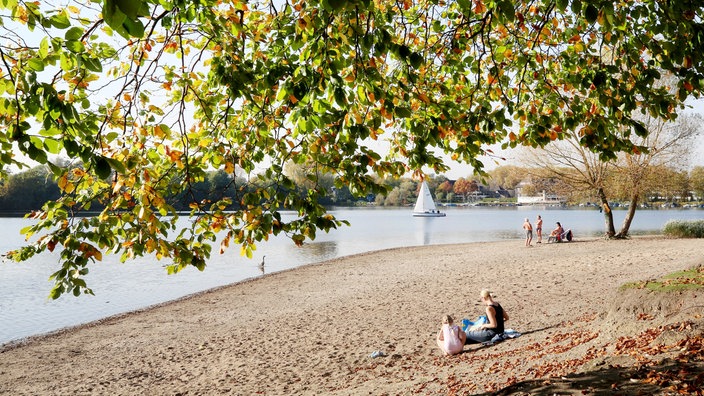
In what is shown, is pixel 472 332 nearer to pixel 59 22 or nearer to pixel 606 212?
pixel 59 22

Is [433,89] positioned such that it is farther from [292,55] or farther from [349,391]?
[349,391]

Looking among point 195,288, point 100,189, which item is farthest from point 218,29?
point 195,288

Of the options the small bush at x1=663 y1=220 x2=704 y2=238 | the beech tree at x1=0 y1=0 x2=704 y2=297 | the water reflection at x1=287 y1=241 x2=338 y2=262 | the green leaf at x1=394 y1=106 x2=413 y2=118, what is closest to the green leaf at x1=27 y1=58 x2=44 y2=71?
the beech tree at x1=0 y1=0 x2=704 y2=297

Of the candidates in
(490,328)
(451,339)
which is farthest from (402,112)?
(490,328)

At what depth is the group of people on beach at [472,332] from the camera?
10336mm

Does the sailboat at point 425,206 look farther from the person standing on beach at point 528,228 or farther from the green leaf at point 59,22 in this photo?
the green leaf at point 59,22

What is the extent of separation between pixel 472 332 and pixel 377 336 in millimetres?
2925

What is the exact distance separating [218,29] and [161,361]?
32.3 ft

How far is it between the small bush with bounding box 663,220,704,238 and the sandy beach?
10.6 m


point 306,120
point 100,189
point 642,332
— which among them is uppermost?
point 306,120

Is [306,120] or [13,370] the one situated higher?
[306,120]

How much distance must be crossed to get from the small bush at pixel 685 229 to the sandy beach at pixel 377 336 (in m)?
10.6

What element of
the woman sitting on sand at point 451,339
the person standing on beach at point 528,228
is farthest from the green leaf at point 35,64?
the person standing on beach at point 528,228

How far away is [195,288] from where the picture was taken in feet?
84.8
